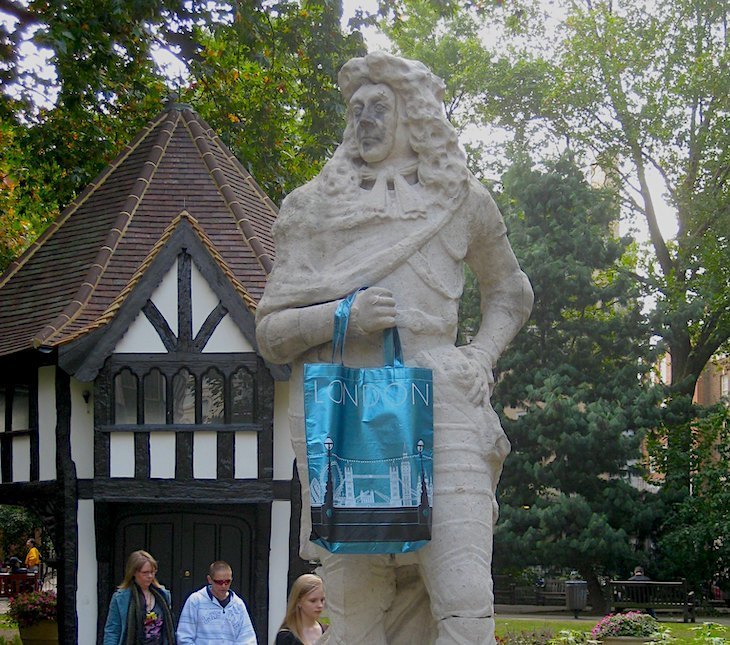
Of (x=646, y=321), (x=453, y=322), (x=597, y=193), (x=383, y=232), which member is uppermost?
(x=597, y=193)

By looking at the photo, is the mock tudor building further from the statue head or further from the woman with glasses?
the statue head

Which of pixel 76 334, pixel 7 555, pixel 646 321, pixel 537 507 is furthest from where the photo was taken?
pixel 7 555

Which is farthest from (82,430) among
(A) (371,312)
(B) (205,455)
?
(A) (371,312)

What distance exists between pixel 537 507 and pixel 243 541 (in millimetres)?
11253

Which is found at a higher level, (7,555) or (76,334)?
(76,334)

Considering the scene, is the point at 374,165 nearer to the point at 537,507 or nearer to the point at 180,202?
the point at 180,202

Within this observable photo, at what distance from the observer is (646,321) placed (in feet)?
102

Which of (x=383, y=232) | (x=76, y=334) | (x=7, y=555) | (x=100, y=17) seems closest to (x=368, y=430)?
(x=383, y=232)

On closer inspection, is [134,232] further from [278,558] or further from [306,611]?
[306,611]

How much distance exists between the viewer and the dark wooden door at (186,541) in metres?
19.0

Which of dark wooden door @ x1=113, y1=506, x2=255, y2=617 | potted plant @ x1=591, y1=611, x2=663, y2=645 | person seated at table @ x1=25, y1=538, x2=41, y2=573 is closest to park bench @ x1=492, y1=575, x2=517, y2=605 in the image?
person seated at table @ x1=25, y1=538, x2=41, y2=573

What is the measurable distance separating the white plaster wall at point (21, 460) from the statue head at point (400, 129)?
596 inches

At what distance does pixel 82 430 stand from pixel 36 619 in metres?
4.18

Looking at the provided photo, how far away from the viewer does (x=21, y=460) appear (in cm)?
1955
